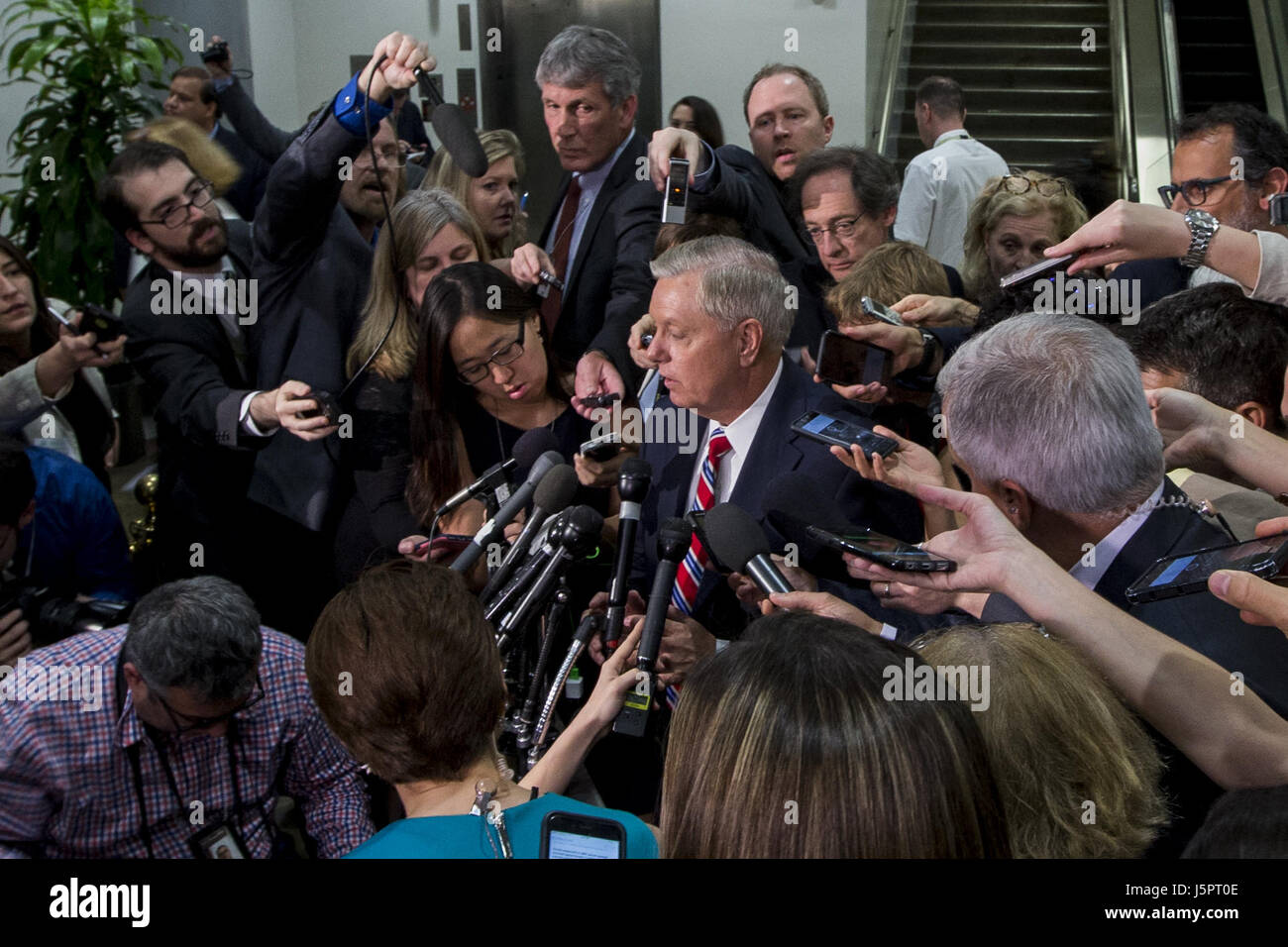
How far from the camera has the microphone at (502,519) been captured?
217 cm

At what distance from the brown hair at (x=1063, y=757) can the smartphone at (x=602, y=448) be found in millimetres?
1162

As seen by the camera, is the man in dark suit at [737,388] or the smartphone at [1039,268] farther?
the man in dark suit at [737,388]

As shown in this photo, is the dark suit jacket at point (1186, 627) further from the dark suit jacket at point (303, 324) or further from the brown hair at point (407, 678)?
the dark suit jacket at point (303, 324)

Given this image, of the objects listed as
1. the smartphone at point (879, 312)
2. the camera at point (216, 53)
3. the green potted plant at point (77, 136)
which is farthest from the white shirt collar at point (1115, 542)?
the green potted plant at point (77, 136)

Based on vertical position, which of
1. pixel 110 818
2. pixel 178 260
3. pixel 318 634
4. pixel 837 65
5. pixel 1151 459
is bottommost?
pixel 110 818

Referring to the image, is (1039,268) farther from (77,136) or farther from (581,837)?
(77,136)

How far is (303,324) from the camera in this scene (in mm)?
3242

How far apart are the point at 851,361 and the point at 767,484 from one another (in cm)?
32

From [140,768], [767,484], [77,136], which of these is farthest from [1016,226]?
[77,136]

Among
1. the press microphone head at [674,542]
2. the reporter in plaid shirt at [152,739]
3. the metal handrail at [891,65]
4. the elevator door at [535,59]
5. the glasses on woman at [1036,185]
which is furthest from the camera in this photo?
the metal handrail at [891,65]
